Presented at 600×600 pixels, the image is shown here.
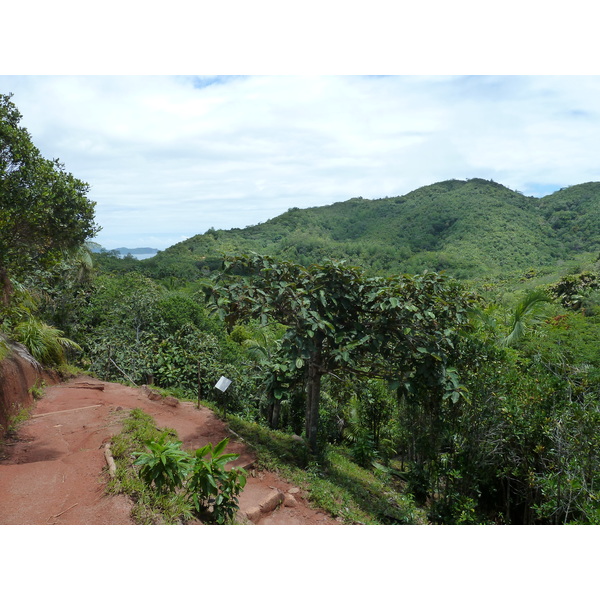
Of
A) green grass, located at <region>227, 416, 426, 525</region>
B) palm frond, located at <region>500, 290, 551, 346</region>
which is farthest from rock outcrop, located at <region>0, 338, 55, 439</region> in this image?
palm frond, located at <region>500, 290, 551, 346</region>

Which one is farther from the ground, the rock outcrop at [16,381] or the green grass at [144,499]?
the rock outcrop at [16,381]

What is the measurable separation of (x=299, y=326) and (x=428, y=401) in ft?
7.57

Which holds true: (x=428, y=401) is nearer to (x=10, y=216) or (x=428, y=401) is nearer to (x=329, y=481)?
(x=329, y=481)

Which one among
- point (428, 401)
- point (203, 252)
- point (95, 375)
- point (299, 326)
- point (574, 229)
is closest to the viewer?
point (299, 326)

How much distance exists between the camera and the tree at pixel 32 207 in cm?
422

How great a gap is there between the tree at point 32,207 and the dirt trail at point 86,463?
1865mm

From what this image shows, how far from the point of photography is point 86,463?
409 cm

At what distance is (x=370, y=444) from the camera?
9.66 meters

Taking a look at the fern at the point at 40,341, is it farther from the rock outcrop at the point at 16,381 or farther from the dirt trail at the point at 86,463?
the dirt trail at the point at 86,463

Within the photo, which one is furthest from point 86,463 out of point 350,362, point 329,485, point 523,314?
point 523,314

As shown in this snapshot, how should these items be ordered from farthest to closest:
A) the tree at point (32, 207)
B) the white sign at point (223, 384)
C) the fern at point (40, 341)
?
the fern at point (40, 341)
the white sign at point (223, 384)
the tree at point (32, 207)

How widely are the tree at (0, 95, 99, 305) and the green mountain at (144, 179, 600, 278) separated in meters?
30.9

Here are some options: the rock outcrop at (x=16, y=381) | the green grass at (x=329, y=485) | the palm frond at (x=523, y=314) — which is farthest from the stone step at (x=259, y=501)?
the palm frond at (x=523, y=314)

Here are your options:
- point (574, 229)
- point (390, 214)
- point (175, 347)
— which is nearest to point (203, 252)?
point (390, 214)
